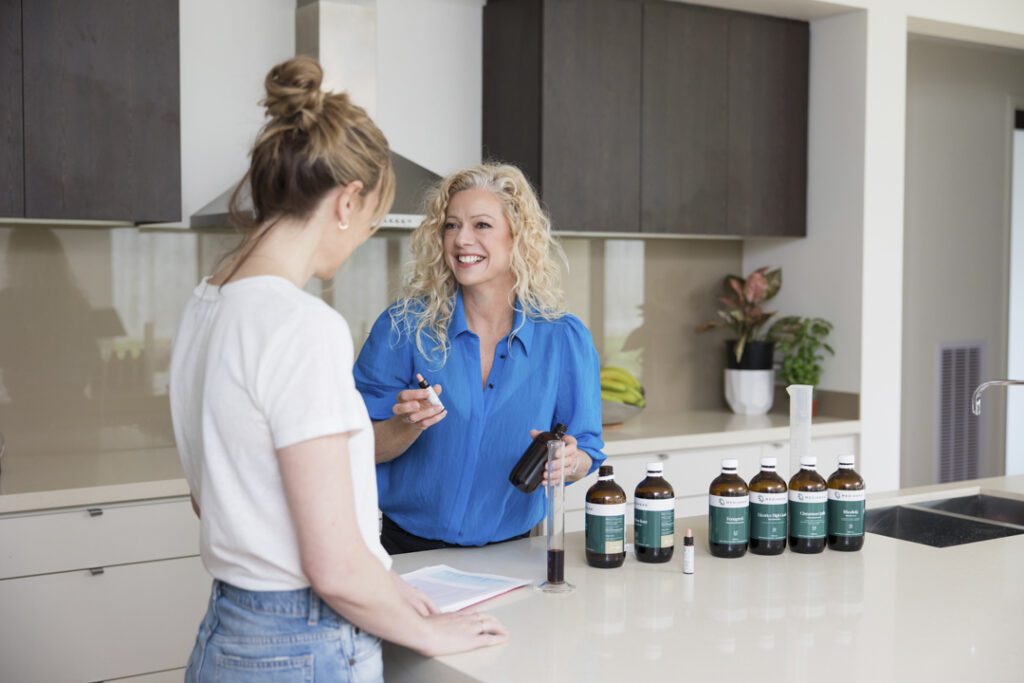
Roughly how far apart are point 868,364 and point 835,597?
2.75 metres

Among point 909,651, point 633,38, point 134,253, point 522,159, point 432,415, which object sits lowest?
point 909,651

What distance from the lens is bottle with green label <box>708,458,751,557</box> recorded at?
2.07 metres

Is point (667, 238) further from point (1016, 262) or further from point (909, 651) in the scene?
point (909, 651)

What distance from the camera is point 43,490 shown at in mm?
2922

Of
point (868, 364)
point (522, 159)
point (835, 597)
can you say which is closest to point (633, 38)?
point (522, 159)

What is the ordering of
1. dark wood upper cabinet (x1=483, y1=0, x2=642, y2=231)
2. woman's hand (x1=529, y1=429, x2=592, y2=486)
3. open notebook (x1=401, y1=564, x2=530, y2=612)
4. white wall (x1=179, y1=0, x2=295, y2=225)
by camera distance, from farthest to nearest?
1. dark wood upper cabinet (x1=483, y1=0, x2=642, y2=231)
2. white wall (x1=179, y1=0, x2=295, y2=225)
3. woman's hand (x1=529, y1=429, x2=592, y2=486)
4. open notebook (x1=401, y1=564, x2=530, y2=612)

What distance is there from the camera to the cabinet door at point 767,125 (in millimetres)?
4477

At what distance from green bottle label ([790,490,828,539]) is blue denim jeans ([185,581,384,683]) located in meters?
0.99

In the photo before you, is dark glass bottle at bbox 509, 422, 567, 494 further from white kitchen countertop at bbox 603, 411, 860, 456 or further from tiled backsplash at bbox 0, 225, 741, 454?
tiled backsplash at bbox 0, 225, 741, 454

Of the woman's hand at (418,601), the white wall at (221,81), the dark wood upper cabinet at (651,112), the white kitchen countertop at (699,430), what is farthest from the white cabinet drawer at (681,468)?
the woman's hand at (418,601)

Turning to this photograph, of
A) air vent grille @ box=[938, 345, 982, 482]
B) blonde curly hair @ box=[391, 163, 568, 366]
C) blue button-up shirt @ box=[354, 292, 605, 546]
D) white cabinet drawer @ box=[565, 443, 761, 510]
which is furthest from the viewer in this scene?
air vent grille @ box=[938, 345, 982, 482]

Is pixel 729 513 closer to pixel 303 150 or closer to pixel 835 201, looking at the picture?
pixel 303 150

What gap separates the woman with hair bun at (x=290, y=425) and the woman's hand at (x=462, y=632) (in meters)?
0.02

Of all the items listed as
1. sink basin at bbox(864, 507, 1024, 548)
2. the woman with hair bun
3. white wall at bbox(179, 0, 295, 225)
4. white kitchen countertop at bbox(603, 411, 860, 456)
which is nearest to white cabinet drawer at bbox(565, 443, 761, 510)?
white kitchen countertop at bbox(603, 411, 860, 456)
